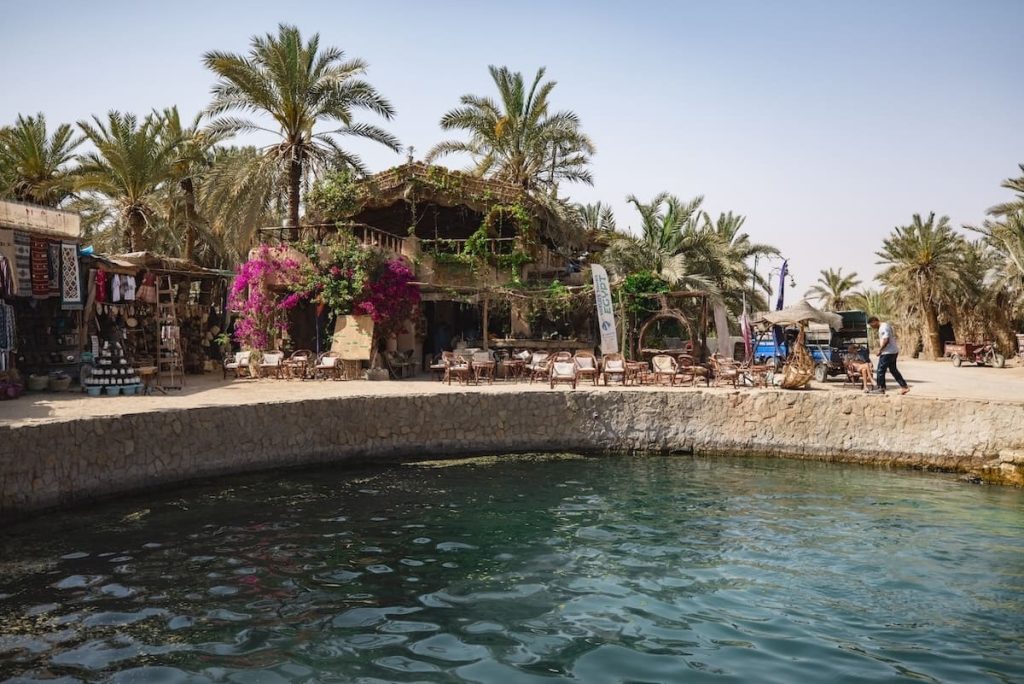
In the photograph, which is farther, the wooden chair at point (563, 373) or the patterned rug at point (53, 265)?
the wooden chair at point (563, 373)

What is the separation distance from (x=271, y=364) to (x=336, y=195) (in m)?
6.01

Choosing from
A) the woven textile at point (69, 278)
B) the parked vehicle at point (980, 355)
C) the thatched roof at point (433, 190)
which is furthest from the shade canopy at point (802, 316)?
the parked vehicle at point (980, 355)

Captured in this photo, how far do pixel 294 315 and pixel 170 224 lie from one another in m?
10.7

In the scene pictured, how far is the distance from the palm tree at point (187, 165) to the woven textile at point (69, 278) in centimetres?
999

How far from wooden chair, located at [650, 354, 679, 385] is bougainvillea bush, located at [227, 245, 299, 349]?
10572 millimetres

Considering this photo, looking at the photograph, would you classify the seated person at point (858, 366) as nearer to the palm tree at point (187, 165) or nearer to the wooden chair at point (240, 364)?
the wooden chair at point (240, 364)

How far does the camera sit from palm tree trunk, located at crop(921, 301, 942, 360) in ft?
139

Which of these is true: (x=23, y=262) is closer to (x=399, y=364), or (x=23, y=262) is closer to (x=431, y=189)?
(x=399, y=364)

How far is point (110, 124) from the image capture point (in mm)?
24953

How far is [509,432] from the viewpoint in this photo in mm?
15984

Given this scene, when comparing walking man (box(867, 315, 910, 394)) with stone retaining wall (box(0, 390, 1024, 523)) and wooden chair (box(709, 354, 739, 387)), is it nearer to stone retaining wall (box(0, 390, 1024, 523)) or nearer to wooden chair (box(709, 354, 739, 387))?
stone retaining wall (box(0, 390, 1024, 523))

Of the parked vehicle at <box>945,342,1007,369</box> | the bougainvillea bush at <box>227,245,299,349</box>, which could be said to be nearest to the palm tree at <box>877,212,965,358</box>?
the parked vehicle at <box>945,342,1007,369</box>

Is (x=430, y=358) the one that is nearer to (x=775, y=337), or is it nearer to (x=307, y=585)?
(x=775, y=337)

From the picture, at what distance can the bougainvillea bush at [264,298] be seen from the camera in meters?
21.7
